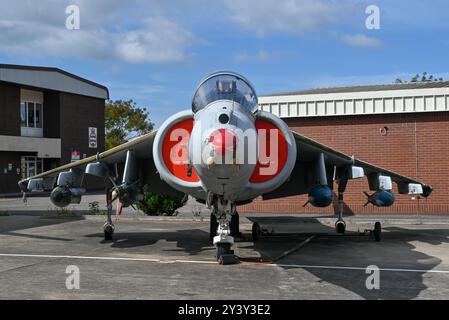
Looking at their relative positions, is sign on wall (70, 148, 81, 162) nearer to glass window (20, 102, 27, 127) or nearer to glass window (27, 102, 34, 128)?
glass window (27, 102, 34, 128)

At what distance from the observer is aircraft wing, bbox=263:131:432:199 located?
12.5 metres

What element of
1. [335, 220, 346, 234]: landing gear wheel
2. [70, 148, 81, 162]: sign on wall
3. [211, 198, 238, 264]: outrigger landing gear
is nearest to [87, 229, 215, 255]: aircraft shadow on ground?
[211, 198, 238, 264]: outrigger landing gear

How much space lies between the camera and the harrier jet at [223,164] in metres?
7.47

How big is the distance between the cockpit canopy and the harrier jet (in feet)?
0.06

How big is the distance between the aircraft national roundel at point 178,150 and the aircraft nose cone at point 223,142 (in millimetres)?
2391

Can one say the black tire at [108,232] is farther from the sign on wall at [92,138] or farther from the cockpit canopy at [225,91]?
the sign on wall at [92,138]

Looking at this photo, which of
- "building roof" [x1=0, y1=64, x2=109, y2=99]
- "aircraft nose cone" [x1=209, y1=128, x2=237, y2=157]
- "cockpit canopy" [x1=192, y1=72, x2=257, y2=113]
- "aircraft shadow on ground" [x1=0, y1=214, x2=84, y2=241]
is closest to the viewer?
"aircraft nose cone" [x1=209, y1=128, x2=237, y2=157]

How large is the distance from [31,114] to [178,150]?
40.5 meters

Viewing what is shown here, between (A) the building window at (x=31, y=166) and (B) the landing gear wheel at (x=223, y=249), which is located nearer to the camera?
(B) the landing gear wheel at (x=223, y=249)

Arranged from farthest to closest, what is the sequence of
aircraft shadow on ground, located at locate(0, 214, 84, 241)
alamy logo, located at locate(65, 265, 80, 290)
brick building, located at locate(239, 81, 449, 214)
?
brick building, located at locate(239, 81, 449, 214) < aircraft shadow on ground, located at locate(0, 214, 84, 241) < alamy logo, located at locate(65, 265, 80, 290)

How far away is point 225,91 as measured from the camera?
29.9 ft

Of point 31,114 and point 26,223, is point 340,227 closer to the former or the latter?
point 26,223

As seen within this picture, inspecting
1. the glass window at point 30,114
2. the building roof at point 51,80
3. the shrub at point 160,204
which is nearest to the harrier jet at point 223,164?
the shrub at point 160,204
